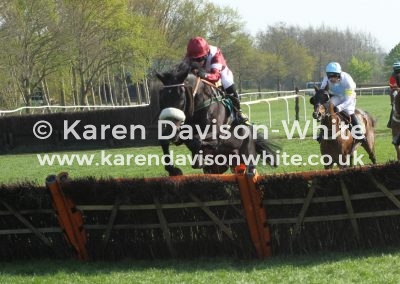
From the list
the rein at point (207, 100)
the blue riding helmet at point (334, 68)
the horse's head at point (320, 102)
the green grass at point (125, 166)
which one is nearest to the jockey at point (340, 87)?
the blue riding helmet at point (334, 68)

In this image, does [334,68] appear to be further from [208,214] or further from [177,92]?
[208,214]

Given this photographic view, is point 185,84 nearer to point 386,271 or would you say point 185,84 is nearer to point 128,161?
point 386,271

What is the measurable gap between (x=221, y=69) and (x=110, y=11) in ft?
95.0

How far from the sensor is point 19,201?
6.03 metres

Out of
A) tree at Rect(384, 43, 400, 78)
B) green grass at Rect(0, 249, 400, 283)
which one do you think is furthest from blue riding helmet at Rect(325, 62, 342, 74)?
tree at Rect(384, 43, 400, 78)

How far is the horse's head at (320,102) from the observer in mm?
8245

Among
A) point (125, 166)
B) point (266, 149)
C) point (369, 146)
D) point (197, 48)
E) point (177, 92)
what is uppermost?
point (197, 48)

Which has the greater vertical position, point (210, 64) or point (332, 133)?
point (210, 64)

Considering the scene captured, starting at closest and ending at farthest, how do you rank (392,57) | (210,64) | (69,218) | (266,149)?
(69,218) → (210,64) → (266,149) → (392,57)

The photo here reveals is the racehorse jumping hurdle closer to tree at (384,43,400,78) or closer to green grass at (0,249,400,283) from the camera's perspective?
green grass at (0,249,400,283)

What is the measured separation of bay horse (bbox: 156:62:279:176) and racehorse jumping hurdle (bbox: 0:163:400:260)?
0.39 metres

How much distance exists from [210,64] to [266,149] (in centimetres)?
159

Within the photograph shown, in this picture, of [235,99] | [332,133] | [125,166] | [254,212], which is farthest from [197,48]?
[125,166]

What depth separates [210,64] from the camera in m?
7.20
